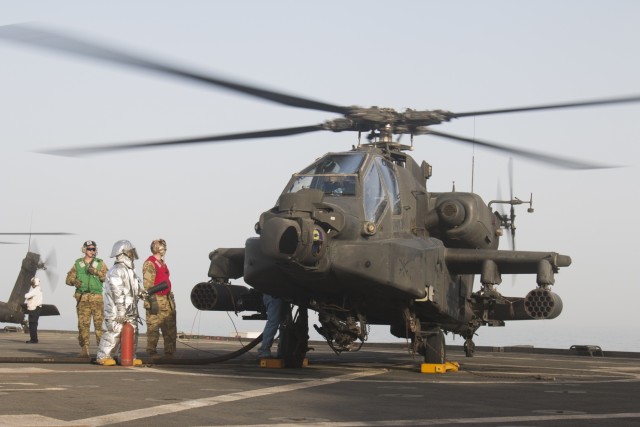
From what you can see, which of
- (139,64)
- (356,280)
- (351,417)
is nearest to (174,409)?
(351,417)

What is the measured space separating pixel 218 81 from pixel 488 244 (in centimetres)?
733

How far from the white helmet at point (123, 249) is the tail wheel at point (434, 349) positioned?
512cm

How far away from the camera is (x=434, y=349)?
16531 millimetres

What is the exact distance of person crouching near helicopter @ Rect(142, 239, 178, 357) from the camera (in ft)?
59.2

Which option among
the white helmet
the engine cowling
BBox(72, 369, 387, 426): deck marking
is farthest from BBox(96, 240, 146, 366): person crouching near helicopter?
the engine cowling

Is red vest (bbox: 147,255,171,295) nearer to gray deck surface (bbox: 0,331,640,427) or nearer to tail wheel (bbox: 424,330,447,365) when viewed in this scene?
gray deck surface (bbox: 0,331,640,427)

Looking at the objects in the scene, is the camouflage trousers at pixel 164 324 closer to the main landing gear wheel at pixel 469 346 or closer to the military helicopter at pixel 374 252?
the military helicopter at pixel 374 252

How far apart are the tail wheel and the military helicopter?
0.02 meters

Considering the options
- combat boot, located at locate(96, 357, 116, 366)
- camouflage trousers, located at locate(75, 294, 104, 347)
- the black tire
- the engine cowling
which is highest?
the engine cowling

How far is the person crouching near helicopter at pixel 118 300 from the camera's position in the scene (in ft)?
52.9

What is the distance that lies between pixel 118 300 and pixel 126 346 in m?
0.77

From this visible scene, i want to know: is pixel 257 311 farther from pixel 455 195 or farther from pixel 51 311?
pixel 51 311

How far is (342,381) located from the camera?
13883mm

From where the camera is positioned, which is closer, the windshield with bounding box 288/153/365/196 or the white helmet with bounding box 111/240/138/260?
the windshield with bounding box 288/153/365/196
